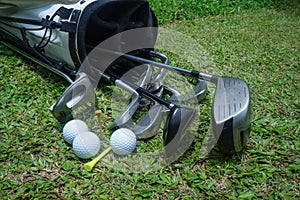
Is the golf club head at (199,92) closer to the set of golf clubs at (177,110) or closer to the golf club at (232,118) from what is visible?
the set of golf clubs at (177,110)

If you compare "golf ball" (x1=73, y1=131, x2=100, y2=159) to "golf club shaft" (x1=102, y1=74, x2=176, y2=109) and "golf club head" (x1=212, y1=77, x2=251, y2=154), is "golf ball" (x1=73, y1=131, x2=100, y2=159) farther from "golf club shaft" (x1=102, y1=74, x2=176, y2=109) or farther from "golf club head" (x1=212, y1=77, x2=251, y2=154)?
"golf club head" (x1=212, y1=77, x2=251, y2=154)

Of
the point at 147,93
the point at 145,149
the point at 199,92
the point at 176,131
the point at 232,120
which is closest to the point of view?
the point at 232,120

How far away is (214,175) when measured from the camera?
4.73 ft

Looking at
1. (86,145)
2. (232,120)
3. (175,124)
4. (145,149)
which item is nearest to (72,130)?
(86,145)

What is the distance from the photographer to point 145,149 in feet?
5.24

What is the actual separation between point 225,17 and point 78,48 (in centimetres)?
313

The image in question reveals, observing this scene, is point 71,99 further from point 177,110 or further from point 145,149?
point 177,110

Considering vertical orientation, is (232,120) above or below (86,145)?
above

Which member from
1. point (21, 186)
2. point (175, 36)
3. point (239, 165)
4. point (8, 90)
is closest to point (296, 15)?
point (175, 36)

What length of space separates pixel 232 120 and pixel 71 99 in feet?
3.09

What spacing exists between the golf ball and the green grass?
72mm

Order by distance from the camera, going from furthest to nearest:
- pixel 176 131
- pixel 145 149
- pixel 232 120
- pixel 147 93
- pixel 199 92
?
pixel 199 92 → pixel 147 93 → pixel 145 149 → pixel 176 131 → pixel 232 120

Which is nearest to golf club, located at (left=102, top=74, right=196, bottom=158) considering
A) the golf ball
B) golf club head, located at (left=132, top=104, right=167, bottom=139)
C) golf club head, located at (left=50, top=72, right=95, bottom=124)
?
golf club head, located at (left=132, top=104, right=167, bottom=139)

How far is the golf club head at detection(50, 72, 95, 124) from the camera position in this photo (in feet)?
5.35
